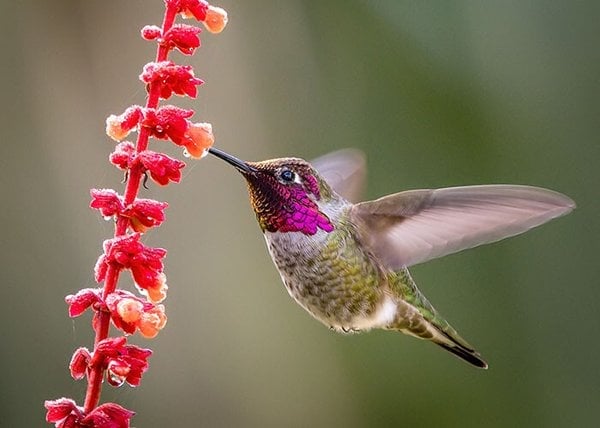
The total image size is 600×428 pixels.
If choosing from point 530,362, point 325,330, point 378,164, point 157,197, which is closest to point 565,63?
point 378,164

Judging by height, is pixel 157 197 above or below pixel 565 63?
below

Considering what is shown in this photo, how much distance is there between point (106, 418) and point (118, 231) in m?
0.27

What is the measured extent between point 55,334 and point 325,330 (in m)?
1.26

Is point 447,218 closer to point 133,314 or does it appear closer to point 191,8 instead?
point 191,8

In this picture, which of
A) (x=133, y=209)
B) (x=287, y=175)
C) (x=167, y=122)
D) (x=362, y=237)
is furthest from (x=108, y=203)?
(x=362, y=237)

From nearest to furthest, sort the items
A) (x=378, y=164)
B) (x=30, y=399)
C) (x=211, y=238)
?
1. (x=30, y=399)
2. (x=211, y=238)
3. (x=378, y=164)

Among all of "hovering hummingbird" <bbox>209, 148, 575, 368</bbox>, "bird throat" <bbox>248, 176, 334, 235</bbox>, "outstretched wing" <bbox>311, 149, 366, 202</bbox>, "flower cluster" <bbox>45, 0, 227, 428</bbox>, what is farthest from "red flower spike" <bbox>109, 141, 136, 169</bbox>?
"outstretched wing" <bbox>311, 149, 366, 202</bbox>

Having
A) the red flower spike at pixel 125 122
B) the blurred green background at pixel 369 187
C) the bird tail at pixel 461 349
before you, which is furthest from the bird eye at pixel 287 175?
the blurred green background at pixel 369 187

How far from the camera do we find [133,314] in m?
1.23

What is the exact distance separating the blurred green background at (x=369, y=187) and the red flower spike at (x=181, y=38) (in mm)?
2460

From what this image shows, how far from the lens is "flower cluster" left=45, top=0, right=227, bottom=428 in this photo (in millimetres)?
1237

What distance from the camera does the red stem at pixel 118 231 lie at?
4.07 feet

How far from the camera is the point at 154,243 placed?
152 inches

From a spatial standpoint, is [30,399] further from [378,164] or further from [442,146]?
[442,146]
